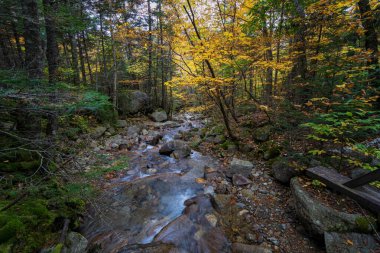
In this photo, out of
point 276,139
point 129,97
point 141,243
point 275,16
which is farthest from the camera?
point 129,97

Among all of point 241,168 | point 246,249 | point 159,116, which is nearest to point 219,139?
point 241,168

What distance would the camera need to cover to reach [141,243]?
11.8 feet

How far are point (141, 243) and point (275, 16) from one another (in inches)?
366

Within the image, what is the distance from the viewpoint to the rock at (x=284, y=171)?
484cm

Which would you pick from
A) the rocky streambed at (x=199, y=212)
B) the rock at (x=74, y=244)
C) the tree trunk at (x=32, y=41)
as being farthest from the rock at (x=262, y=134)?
the tree trunk at (x=32, y=41)

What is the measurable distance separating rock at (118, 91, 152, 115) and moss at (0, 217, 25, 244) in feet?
37.4

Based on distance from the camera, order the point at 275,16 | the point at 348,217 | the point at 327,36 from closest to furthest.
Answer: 1. the point at 348,217
2. the point at 327,36
3. the point at 275,16

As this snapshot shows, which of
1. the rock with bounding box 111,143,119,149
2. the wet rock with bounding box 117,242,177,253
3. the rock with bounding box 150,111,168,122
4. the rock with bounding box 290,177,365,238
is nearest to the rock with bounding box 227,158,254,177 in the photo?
the rock with bounding box 290,177,365,238

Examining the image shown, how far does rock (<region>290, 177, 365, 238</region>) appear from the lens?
3215 mm

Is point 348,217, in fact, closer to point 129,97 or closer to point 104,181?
point 104,181

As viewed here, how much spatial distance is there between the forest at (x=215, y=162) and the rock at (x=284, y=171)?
30 mm

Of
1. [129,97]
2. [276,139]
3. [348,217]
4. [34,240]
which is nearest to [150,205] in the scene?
[34,240]

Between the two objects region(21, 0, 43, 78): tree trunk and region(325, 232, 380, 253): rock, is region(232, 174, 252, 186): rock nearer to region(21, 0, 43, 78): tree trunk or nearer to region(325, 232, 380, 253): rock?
region(325, 232, 380, 253): rock

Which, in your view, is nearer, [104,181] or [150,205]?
[150,205]
